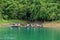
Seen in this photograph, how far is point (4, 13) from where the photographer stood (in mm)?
68062

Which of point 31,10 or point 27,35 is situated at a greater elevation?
point 27,35

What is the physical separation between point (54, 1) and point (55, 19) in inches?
323

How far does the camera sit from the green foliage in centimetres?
6569

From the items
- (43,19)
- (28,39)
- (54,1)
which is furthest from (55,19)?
(28,39)

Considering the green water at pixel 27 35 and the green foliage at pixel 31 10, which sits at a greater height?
the green water at pixel 27 35

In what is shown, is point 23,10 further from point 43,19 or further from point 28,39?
point 28,39

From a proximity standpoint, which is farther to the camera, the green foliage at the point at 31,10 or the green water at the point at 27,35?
the green foliage at the point at 31,10

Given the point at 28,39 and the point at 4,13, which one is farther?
the point at 4,13

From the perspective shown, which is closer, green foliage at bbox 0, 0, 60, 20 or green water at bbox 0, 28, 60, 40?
green water at bbox 0, 28, 60, 40

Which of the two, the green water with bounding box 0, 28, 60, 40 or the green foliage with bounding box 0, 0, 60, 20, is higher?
the green water with bounding box 0, 28, 60, 40

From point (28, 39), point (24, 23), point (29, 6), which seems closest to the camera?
point (28, 39)

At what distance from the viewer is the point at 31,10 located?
66.3 metres

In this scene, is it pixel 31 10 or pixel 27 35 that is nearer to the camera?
pixel 27 35

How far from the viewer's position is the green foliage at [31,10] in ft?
216
